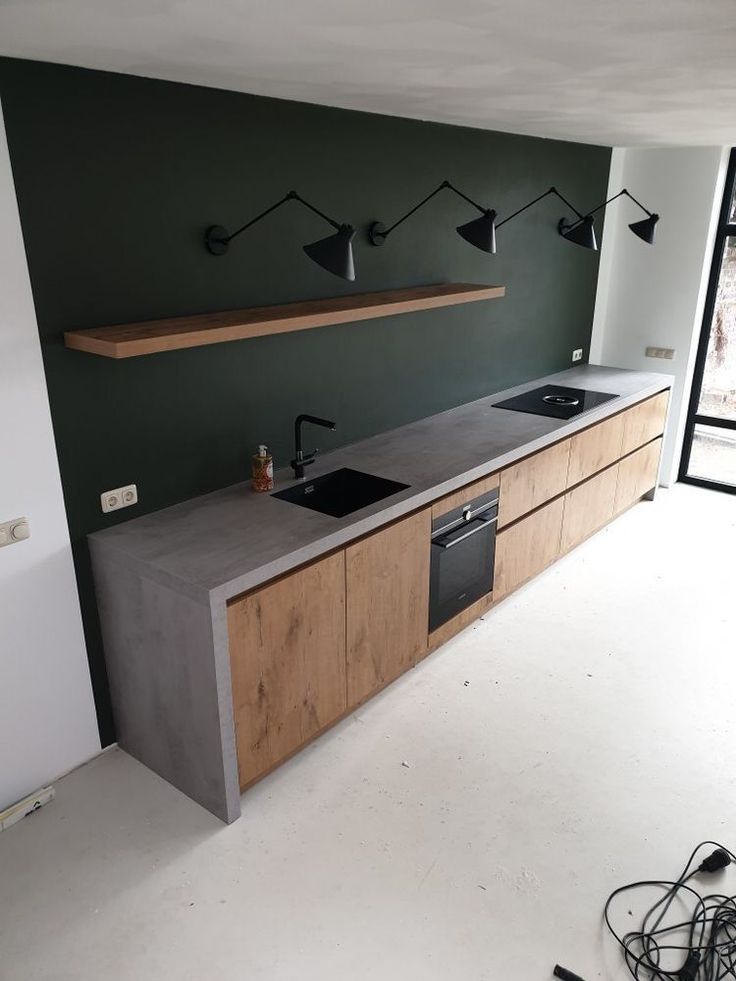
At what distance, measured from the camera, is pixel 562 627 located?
3.76m

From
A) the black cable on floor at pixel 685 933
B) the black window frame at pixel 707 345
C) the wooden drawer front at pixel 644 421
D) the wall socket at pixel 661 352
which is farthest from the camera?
the wall socket at pixel 661 352

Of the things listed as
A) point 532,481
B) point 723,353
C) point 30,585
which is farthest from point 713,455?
point 30,585

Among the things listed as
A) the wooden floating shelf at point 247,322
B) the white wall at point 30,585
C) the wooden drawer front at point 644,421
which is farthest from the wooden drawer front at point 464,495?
the wooden drawer front at point 644,421

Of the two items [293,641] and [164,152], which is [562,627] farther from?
[164,152]

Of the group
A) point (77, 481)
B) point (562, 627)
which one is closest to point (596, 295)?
point (562, 627)

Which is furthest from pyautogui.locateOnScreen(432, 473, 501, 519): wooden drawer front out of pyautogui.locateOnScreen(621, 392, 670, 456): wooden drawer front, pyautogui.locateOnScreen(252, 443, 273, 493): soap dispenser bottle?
pyautogui.locateOnScreen(621, 392, 670, 456): wooden drawer front

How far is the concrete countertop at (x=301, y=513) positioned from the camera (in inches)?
94.7

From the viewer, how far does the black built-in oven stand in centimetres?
323

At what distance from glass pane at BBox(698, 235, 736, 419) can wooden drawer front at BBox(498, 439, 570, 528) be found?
202cm

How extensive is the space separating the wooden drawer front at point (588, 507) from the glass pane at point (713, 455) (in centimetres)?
130

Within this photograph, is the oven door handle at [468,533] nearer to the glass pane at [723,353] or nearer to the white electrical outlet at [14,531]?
the white electrical outlet at [14,531]

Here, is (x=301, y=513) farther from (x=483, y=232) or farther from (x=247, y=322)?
(x=483, y=232)

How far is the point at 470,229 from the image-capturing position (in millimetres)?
3342

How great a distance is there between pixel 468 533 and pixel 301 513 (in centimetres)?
91
